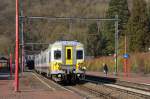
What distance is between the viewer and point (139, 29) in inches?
3228

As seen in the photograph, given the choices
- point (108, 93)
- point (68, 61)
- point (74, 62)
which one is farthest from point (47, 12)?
point (108, 93)

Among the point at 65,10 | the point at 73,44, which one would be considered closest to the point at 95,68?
the point at 65,10

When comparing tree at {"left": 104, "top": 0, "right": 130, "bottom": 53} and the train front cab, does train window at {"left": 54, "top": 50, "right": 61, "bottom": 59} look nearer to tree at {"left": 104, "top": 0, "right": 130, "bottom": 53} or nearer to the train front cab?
the train front cab

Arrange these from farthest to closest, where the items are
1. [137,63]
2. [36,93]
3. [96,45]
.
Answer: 1. [96,45]
2. [137,63]
3. [36,93]

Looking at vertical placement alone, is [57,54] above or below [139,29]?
below

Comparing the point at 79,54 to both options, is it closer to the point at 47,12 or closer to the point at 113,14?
the point at 47,12

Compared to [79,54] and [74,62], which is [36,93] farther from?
[79,54]

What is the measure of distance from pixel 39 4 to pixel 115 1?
63.7 ft

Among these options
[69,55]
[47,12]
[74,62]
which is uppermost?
[47,12]

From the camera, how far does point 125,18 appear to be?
101000 millimetres

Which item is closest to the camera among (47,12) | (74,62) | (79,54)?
(74,62)

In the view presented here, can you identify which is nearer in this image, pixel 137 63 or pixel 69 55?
pixel 69 55

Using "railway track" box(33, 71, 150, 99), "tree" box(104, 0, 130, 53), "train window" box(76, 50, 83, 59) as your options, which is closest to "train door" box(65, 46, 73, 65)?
"train window" box(76, 50, 83, 59)

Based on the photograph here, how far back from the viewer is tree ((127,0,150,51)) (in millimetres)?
81562
